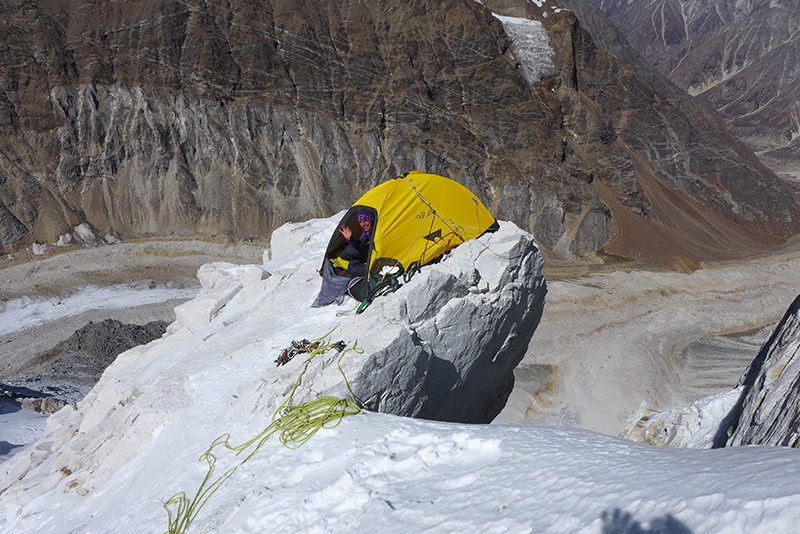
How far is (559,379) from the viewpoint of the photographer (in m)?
19.2

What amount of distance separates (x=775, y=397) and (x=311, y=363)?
5207 millimetres

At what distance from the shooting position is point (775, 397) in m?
5.22

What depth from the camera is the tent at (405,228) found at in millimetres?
9008

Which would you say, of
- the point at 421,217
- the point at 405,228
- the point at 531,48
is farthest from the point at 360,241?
the point at 531,48

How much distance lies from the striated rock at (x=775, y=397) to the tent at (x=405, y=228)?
5.10 meters

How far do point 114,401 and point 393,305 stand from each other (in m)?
5.62

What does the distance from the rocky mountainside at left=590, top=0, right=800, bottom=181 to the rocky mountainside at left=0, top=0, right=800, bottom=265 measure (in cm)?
5613

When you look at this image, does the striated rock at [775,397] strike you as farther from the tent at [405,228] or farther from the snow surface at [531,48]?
the snow surface at [531,48]

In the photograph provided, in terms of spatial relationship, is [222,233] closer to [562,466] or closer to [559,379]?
[559,379]

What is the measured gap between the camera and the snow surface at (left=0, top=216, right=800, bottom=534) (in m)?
3.18

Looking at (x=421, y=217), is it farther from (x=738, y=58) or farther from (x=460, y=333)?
(x=738, y=58)

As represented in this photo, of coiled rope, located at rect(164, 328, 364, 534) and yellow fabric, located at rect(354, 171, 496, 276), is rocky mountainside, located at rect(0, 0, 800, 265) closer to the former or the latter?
yellow fabric, located at rect(354, 171, 496, 276)

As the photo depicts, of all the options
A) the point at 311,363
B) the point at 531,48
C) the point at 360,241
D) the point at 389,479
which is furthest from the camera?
the point at 531,48

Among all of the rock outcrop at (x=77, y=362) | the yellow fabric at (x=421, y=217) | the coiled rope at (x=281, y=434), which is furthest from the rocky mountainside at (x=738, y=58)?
the coiled rope at (x=281, y=434)
